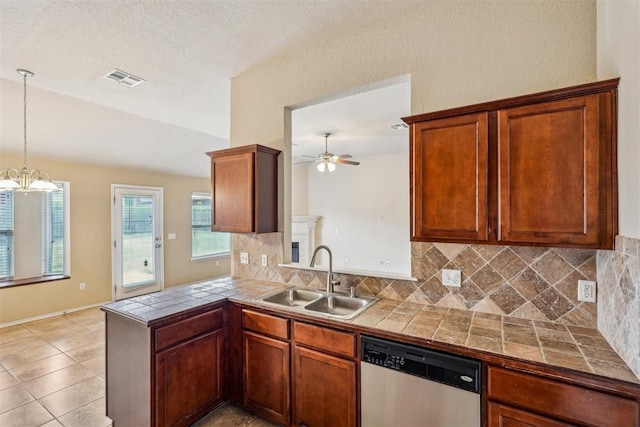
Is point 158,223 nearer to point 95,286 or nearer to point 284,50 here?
point 95,286

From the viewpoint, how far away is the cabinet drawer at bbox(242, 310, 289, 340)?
2.11 m

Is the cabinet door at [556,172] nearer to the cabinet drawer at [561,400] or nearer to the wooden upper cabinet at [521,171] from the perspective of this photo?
the wooden upper cabinet at [521,171]

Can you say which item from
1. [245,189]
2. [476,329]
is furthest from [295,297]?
[476,329]

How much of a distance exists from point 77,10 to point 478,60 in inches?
107

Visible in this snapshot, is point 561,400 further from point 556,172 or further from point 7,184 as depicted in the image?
point 7,184

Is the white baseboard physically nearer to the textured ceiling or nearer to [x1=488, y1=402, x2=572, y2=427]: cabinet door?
the textured ceiling

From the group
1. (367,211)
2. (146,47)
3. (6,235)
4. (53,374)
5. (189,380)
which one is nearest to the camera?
(189,380)

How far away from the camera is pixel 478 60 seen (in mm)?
1998

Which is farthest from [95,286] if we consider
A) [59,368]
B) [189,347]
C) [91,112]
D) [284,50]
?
[284,50]

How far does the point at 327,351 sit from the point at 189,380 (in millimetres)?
1053

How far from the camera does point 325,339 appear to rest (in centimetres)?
192

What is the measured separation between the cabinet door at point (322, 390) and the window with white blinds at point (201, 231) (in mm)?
5491

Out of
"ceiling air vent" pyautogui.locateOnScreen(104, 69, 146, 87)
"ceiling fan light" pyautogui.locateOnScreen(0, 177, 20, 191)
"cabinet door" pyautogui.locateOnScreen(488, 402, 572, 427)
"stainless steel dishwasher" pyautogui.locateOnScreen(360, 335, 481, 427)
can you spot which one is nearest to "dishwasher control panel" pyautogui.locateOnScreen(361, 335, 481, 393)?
"stainless steel dishwasher" pyautogui.locateOnScreen(360, 335, 481, 427)

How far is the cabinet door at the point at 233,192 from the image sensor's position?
8.79ft
